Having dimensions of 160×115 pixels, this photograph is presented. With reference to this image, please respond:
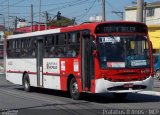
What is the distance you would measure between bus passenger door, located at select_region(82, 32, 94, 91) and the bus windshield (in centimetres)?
53

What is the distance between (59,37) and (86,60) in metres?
2.91

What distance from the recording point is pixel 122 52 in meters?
17.2

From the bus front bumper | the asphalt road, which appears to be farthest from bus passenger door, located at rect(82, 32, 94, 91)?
the asphalt road

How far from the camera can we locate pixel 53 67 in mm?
20688

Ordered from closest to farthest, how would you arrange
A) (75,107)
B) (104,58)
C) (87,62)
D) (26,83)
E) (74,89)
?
(75,107) < (104,58) < (87,62) < (74,89) < (26,83)

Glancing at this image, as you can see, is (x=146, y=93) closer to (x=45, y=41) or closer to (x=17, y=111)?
(x=45, y=41)

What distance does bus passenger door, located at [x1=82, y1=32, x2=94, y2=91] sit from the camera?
57.2 feet

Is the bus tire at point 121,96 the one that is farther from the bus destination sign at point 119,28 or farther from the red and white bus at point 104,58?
the bus destination sign at point 119,28

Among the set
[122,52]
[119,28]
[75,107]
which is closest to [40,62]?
[119,28]

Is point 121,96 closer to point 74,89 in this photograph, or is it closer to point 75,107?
point 74,89

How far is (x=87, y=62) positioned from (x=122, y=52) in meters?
1.38

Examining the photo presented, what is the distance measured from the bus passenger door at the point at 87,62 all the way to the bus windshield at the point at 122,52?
20.9 inches

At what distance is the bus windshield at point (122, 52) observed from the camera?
17.0 metres

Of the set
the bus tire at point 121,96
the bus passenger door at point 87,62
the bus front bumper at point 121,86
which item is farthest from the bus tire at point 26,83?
the bus front bumper at point 121,86
